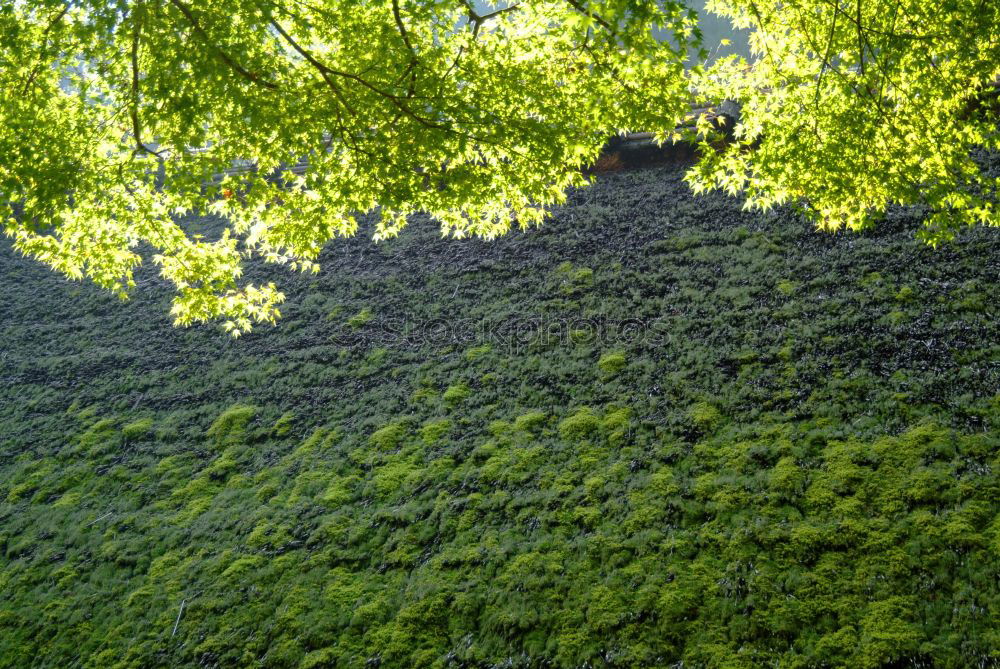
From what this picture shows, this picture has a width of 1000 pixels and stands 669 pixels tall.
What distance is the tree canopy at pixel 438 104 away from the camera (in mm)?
5426

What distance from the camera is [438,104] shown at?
5488 mm

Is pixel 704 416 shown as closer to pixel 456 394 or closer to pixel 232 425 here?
pixel 456 394

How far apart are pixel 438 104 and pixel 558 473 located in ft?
11.7

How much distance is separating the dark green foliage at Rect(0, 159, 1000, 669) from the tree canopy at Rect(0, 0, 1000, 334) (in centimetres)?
190

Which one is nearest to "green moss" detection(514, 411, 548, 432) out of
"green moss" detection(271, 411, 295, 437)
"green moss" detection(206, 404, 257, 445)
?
"green moss" detection(271, 411, 295, 437)

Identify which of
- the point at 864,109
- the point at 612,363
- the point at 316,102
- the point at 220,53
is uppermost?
the point at 220,53

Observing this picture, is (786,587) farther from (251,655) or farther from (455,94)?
(455,94)

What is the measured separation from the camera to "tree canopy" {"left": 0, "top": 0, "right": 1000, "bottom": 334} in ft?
17.8

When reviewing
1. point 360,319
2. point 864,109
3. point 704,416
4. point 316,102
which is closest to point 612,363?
point 704,416

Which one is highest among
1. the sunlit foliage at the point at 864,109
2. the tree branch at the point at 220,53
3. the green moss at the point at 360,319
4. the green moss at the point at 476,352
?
the tree branch at the point at 220,53

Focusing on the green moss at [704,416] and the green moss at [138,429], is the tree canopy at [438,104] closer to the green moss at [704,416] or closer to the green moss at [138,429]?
the green moss at [704,416]

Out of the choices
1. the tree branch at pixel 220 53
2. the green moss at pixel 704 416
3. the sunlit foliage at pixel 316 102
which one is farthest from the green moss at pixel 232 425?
the green moss at pixel 704 416

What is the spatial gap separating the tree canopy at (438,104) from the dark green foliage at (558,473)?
190 centimetres

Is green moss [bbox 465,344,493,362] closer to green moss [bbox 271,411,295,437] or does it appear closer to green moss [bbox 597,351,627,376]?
green moss [bbox 597,351,627,376]
